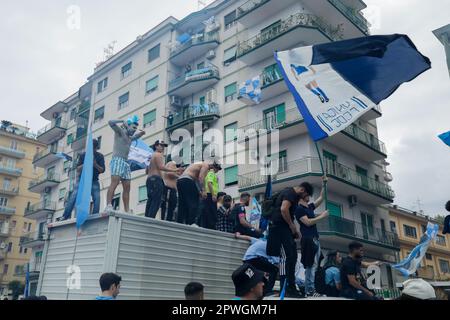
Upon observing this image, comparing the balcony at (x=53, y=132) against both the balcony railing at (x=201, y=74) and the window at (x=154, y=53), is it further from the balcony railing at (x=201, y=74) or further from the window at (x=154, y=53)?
the balcony railing at (x=201, y=74)

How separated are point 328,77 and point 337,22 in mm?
20556

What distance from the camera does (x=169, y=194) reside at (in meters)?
9.00

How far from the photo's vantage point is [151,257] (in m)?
6.32

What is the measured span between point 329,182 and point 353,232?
3.35 meters

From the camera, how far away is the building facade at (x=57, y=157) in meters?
41.1

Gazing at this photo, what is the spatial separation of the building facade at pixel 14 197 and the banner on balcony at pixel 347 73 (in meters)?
50.3

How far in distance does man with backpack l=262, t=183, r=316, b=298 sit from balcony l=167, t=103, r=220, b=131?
2249 cm

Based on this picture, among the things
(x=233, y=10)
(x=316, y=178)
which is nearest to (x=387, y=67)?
(x=316, y=178)

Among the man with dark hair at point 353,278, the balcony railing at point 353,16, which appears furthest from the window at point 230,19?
the man with dark hair at point 353,278

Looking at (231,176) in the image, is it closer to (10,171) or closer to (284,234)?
(284,234)

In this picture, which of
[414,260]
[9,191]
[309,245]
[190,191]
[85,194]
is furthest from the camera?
[9,191]

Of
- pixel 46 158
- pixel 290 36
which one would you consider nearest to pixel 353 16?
pixel 290 36

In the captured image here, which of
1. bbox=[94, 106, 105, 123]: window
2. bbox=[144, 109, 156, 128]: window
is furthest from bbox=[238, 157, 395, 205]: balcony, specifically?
bbox=[94, 106, 105, 123]: window
